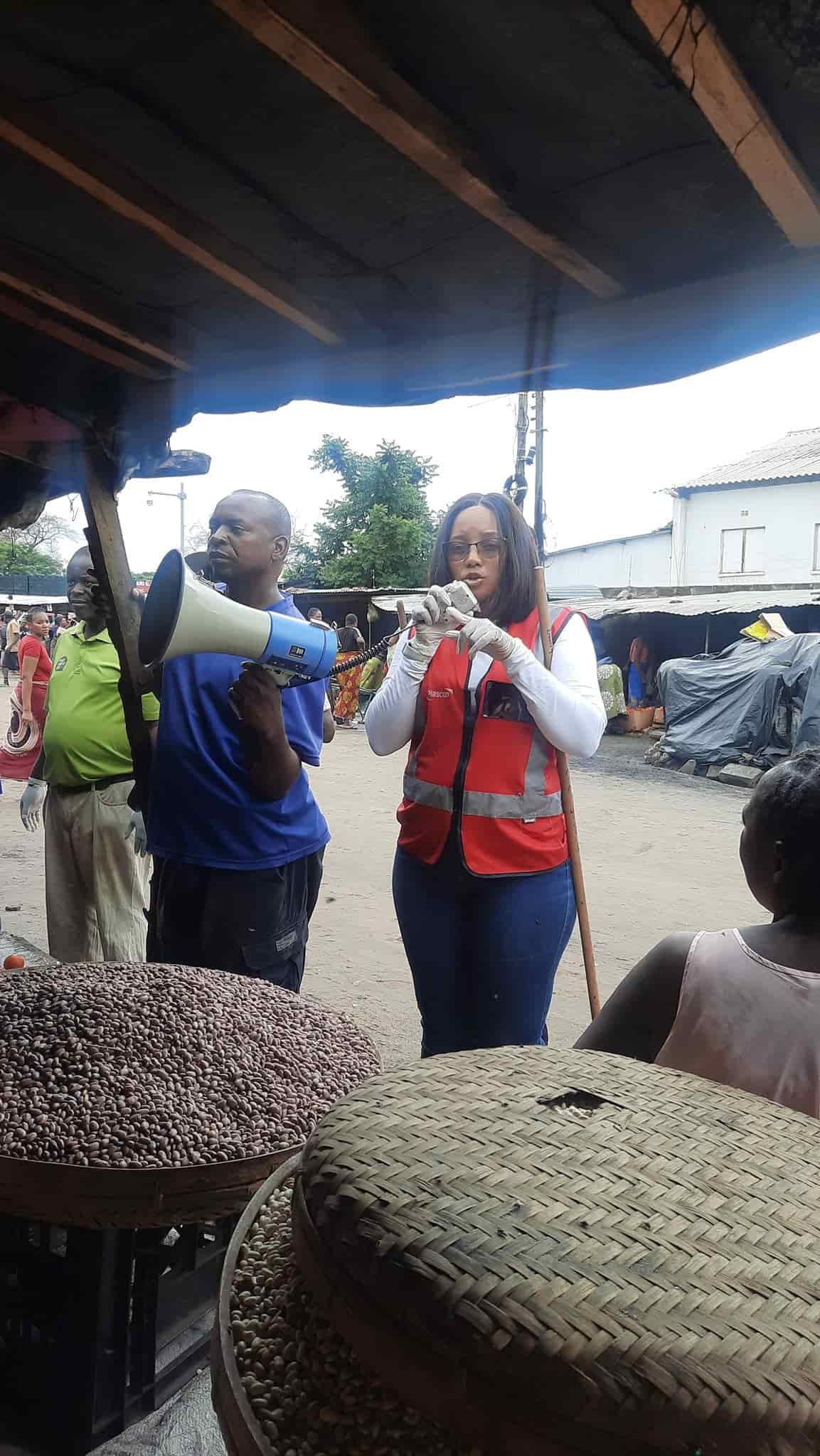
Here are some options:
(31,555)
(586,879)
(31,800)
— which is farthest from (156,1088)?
(31,555)

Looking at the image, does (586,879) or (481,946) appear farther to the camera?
(586,879)

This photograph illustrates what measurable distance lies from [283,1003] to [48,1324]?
2.14 ft

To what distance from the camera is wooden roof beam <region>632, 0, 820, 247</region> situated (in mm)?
1086

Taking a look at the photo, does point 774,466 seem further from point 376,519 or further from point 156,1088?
point 156,1088

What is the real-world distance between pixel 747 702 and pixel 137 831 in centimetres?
1121

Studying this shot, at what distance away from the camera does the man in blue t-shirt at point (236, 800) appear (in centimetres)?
228

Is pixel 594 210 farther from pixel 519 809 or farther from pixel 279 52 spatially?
pixel 519 809

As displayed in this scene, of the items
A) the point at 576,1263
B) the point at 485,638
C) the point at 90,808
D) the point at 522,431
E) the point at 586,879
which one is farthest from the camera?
the point at 522,431

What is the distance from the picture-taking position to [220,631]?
2104 mm

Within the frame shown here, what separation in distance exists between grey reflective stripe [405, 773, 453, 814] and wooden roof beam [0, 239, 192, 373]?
1228mm

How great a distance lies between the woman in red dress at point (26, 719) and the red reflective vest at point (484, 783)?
11.1 feet

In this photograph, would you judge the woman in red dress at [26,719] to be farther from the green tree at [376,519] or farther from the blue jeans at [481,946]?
the green tree at [376,519]

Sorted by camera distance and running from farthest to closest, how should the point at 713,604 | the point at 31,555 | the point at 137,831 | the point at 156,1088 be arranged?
1. the point at 31,555
2. the point at 713,604
3. the point at 137,831
4. the point at 156,1088

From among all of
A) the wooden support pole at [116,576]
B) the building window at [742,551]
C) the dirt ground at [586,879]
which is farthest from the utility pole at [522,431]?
the building window at [742,551]
